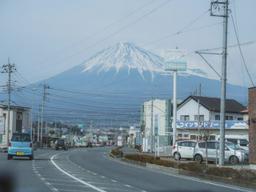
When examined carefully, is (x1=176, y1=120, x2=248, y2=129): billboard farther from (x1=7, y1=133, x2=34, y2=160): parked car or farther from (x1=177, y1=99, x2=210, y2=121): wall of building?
(x1=7, y1=133, x2=34, y2=160): parked car

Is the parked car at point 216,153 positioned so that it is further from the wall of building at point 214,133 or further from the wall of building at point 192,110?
the wall of building at point 192,110

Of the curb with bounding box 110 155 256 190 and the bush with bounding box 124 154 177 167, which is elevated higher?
the bush with bounding box 124 154 177 167

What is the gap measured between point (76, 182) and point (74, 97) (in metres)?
171

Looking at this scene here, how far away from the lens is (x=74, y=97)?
196250mm

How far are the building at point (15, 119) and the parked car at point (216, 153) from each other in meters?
57.5

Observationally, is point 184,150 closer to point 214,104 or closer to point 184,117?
point 214,104

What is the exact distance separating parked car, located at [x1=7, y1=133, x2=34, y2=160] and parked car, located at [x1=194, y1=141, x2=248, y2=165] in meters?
12.3

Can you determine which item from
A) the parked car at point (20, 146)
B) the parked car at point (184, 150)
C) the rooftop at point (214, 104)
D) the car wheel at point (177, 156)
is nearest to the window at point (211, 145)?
the parked car at point (184, 150)

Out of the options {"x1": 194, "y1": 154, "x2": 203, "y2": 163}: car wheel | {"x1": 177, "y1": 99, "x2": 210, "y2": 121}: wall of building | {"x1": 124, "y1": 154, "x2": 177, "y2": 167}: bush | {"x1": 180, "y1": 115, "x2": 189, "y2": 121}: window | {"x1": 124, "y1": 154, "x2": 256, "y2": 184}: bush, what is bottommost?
{"x1": 124, "y1": 154, "x2": 256, "y2": 184}: bush

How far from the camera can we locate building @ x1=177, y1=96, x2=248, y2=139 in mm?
74875

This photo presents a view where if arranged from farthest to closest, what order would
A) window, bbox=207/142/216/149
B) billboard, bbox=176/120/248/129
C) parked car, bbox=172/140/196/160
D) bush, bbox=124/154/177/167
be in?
billboard, bbox=176/120/248/129, parked car, bbox=172/140/196/160, window, bbox=207/142/216/149, bush, bbox=124/154/177/167

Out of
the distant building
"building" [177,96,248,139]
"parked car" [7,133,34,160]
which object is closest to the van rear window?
"parked car" [7,133,34,160]

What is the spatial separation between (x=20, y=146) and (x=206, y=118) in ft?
140

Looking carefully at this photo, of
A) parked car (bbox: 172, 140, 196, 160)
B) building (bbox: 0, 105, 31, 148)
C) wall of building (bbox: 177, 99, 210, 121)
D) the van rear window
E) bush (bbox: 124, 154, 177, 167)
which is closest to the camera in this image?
bush (bbox: 124, 154, 177, 167)
